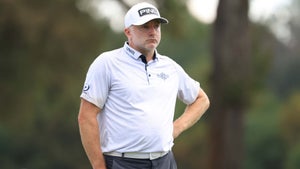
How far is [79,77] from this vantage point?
29.2 metres

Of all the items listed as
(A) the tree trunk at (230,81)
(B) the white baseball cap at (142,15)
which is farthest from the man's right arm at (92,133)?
(A) the tree trunk at (230,81)

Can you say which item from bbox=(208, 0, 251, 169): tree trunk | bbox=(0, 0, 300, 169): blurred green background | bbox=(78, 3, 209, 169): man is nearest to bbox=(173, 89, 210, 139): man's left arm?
bbox=(78, 3, 209, 169): man

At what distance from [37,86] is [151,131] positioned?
23.1 m

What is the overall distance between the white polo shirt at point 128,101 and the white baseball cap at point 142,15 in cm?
17

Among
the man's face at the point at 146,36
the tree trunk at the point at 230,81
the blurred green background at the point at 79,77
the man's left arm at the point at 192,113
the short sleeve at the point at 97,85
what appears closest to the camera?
the short sleeve at the point at 97,85

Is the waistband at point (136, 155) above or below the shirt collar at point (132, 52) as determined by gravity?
below

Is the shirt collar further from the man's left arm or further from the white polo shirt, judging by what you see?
the man's left arm

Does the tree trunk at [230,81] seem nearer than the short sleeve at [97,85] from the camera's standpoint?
No

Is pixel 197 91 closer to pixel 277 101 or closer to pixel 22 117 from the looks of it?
pixel 22 117

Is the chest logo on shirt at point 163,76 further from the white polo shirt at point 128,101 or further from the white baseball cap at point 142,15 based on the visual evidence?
the white baseball cap at point 142,15

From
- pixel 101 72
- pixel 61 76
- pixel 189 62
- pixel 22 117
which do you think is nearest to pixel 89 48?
pixel 61 76

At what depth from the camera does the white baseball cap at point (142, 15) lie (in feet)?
19.3

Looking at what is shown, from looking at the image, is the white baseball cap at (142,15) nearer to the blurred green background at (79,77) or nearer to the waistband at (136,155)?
the waistband at (136,155)

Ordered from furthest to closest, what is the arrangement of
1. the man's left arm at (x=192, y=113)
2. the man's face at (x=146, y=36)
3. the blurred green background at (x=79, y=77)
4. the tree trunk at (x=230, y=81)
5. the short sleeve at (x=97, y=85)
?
the blurred green background at (x=79, y=77)
the tree trunk at (x=230, y=81)
the man's left arm at (x=192, y=113)
the man's face at (x=146, y=36)
the short sleeve at (x=97, y=85)
